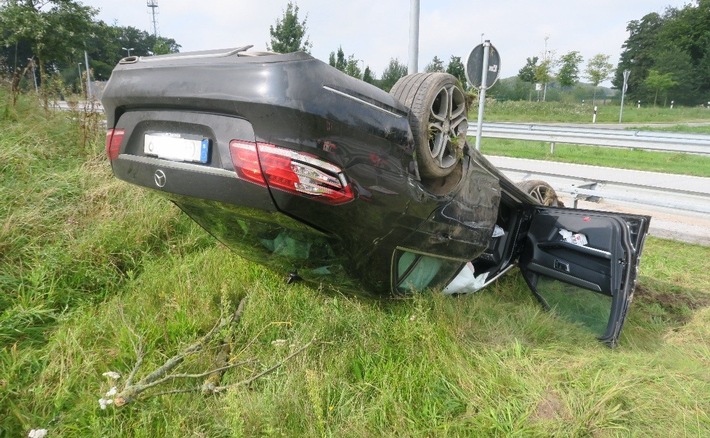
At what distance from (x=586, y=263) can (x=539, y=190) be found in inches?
45.9

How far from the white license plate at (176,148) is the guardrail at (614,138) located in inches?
426

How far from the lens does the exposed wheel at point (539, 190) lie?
3997 mm

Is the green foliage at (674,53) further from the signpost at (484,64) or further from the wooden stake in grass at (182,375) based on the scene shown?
the wooden stake in grass at (182,375)

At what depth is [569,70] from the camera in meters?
38.5

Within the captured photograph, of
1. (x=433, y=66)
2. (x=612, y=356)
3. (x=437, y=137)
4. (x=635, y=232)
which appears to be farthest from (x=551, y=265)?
(x=433, y=66)

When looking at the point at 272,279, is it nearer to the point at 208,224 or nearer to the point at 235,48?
the point at 208,224

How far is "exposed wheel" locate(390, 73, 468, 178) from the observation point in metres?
2.15

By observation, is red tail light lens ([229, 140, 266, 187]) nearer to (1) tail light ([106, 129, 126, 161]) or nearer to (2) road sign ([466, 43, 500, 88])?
(1) tail light ([106, 129, 126, 161])

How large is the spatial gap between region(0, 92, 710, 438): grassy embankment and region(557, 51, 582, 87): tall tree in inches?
1517

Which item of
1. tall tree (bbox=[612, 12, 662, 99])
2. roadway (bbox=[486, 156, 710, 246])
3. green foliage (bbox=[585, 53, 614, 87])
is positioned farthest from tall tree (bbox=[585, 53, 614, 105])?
roadway (bbox=[486, 156, 710, 246])

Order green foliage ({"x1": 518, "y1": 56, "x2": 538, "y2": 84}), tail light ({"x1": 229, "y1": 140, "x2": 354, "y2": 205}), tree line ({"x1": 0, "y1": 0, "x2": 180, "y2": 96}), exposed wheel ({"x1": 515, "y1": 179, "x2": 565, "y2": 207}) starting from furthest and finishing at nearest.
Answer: green foliage ({"x1": 518, "y1": 56, "x2": 538, "y2": 84}) → tree line ({"x1": 0, "y1": 0, "x2": 180, "y2": 96}) → exposed wheel ({"x1": 515, "y1": 179, "x2": 565, "y2": 207}) → tail light ({"x1": 229, "y1": 140, "x2": 354, "y2": 205})

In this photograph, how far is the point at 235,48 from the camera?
1.89m

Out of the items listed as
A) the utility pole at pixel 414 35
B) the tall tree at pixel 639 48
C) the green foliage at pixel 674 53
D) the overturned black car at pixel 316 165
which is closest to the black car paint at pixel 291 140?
the overturned black car at pixel 316 165

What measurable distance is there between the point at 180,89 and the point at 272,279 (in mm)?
1484
